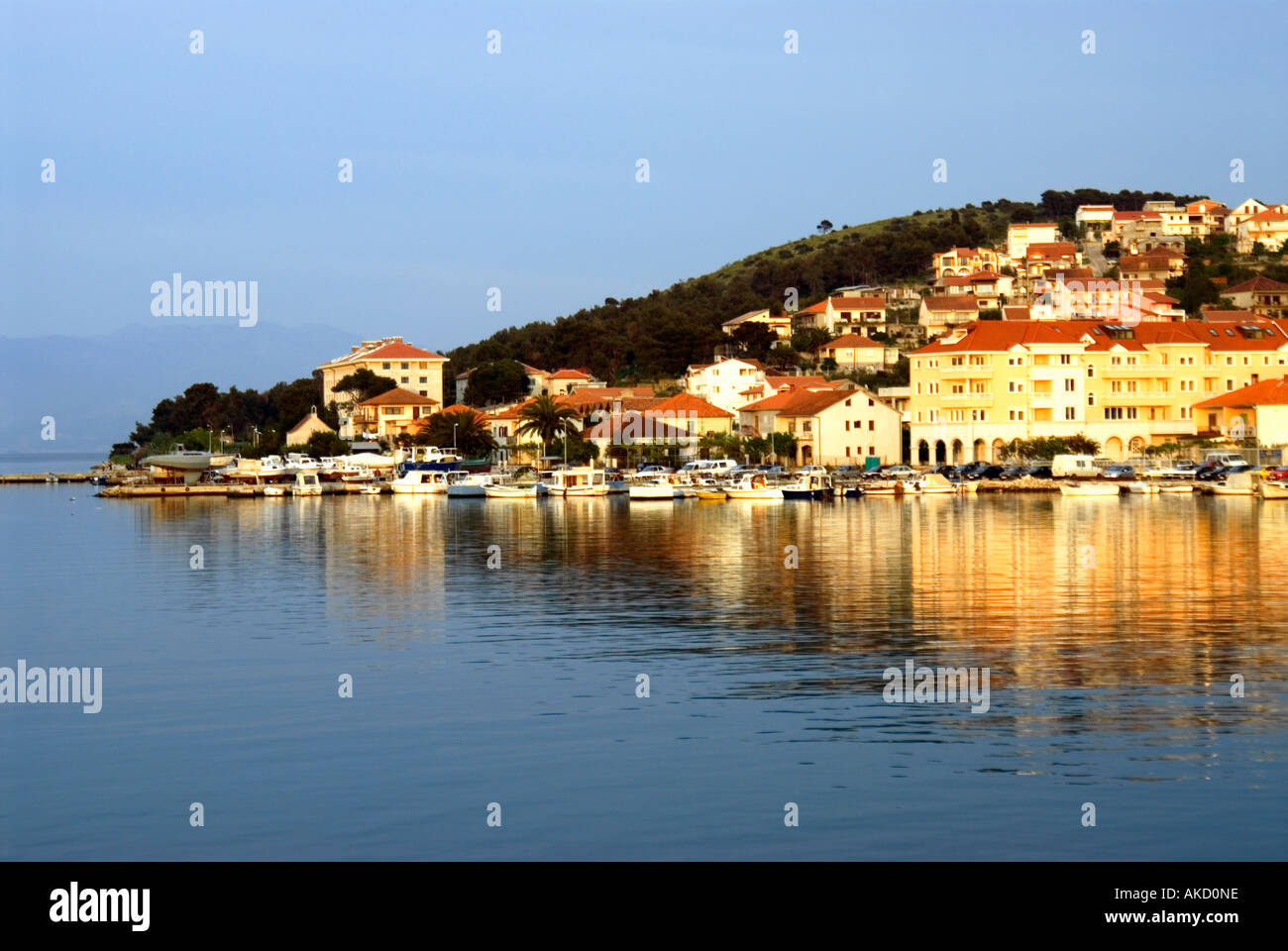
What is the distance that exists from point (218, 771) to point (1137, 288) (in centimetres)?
10508

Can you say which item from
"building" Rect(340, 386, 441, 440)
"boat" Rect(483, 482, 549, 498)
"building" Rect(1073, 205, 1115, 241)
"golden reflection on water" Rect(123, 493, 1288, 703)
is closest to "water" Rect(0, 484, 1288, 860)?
"golden reflection on water" Rect(123, 493, 1288, 703)

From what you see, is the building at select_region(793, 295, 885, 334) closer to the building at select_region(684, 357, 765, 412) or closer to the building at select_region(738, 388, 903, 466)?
the building at select_region(684, 357, 765, 412)

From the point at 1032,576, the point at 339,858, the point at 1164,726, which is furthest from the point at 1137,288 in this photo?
the point at 339,858

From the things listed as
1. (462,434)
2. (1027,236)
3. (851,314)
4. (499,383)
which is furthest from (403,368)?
(1027,236)

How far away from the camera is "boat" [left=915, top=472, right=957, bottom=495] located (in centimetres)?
7288

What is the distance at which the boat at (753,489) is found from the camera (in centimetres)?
7125

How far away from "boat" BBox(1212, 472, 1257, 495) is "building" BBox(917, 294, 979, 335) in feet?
165

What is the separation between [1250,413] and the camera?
83.1 meters

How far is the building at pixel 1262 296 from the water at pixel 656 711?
8732cm

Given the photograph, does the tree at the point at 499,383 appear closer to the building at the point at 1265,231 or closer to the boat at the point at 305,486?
the boat at the point at 305,486

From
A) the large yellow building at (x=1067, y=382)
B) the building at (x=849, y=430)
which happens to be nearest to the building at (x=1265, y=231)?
the large yellow building at (x=1067, y=382)

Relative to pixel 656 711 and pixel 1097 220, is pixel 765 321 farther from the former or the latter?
pixel 656 711
